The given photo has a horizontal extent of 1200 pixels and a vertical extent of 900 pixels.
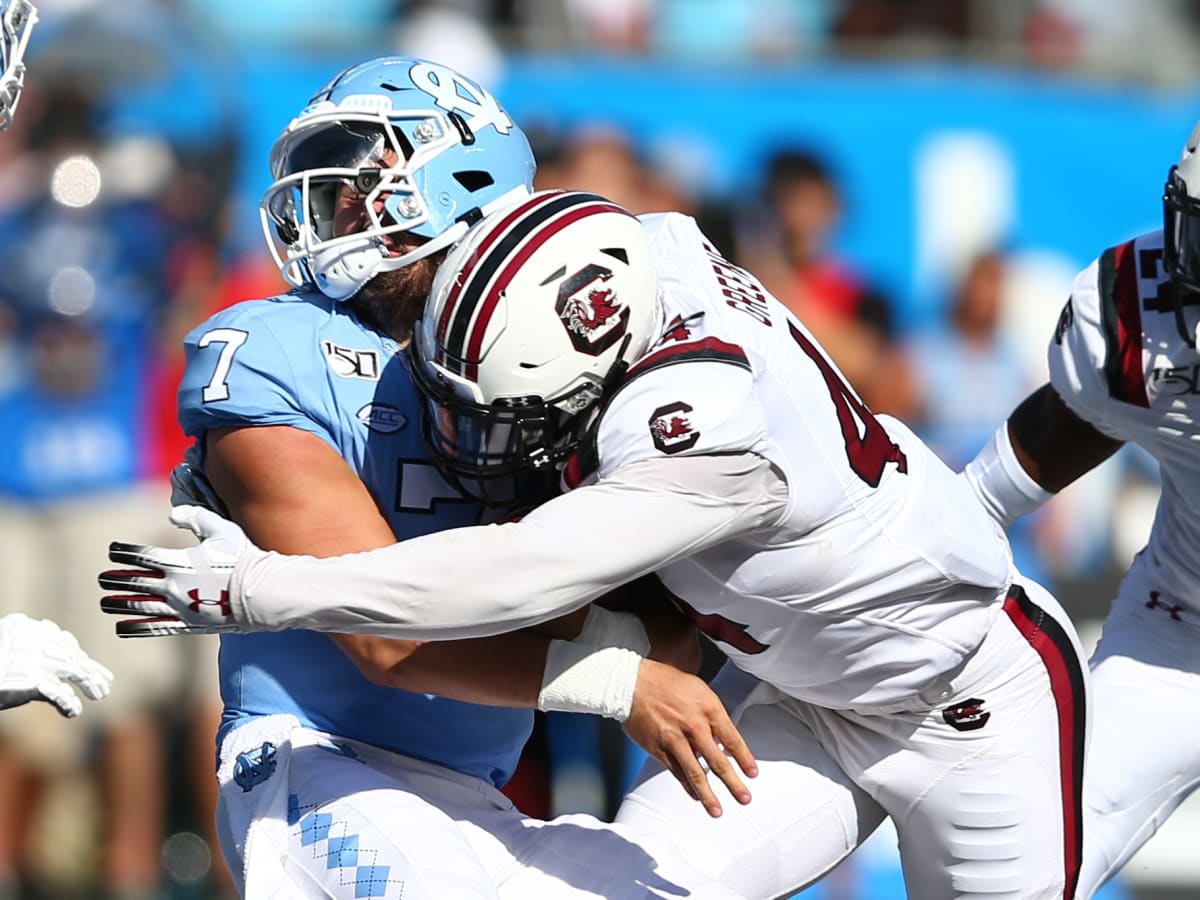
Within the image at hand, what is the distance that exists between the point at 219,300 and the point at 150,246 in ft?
1.07

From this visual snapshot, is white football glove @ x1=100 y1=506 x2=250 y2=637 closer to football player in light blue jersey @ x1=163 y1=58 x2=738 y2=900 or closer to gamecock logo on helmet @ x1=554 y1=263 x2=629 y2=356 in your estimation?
football player in light blue jersey @ x1=163 y1=58 x2=738 y2=900

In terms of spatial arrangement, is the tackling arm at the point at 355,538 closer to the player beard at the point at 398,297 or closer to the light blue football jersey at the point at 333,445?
the light blue football jersey at the point at 333,445

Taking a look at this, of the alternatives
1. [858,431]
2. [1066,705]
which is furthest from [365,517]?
[1066,705]

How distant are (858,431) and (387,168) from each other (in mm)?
914

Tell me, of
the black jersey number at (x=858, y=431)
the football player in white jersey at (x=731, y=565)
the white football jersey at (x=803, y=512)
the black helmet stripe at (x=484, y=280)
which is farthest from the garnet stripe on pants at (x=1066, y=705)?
the black helmet stripe at (x=484, y=280)

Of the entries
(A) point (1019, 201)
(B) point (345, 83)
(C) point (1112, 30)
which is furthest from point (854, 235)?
(B) point (345, 83)

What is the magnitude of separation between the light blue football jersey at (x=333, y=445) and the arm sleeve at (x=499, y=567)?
1.12 ft

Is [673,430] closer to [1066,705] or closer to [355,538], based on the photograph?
[355,538]

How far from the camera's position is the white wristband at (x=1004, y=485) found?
3.73 metres

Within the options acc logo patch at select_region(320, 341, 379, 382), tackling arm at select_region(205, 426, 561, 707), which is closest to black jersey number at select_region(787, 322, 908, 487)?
tackling arm at select_region(205, 426, 561, 707)

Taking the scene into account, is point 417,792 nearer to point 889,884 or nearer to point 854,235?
point 889,884

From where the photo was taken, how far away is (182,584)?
2590 millimetres

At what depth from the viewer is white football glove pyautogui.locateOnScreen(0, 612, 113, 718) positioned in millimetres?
2740

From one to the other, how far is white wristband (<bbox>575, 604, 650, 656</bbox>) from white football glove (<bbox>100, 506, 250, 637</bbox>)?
22.7 inches
